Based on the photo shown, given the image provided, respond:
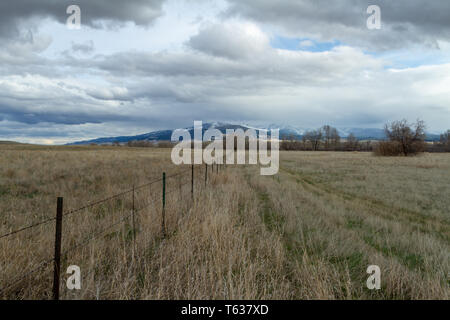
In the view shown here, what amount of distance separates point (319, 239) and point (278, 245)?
69.2 inches

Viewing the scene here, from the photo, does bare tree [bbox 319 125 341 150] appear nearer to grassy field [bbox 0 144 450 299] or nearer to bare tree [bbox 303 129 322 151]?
bare tree [bbox 303 129 322 151]

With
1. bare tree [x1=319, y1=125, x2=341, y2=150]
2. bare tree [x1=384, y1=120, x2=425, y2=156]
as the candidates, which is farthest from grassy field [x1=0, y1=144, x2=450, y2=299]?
bare tree [x1=319, y1=125, x2=341, y2=150]

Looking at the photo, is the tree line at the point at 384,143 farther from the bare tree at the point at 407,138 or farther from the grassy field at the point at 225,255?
the grassy field at the point at 225,255

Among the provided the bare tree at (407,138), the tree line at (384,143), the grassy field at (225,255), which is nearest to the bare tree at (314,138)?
the tree line at (384,143)

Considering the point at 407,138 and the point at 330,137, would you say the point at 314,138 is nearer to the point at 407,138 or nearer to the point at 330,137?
the point at 330,137

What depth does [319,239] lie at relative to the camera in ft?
20.7

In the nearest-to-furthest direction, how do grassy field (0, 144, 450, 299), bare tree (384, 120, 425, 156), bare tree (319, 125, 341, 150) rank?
grassy field (0, 144, 450, 299) → bare tree (384, 120, 425, 156) → bare tree (319, 125, 341, 150)

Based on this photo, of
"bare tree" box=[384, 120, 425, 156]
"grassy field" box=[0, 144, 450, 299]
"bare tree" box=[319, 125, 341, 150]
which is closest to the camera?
"grassy field" box=[0, 144, 450, 299]

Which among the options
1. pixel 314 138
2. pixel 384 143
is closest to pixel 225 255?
pixel 384 143

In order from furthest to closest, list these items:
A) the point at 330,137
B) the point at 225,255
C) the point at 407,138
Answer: the point at 330,137
the point at 407,138
the point at 225,255

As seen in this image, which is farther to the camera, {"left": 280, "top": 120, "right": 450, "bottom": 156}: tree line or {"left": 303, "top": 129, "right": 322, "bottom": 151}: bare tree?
{"left": 303, "top": 129, "right": 322, "bottom": 151}: bare tree
